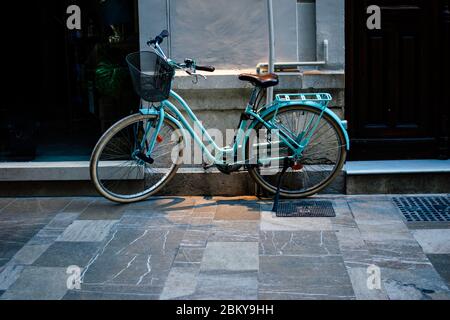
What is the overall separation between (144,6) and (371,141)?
8.68 feet

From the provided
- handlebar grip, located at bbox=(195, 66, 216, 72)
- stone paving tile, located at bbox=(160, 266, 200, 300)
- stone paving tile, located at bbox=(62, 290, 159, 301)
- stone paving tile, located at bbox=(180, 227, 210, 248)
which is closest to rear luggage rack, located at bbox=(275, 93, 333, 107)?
handlebar grip, located at bbox=(195, 66, 216, 72)

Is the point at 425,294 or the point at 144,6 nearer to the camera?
the point at 425,294

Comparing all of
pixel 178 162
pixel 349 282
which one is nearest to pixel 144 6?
pixel 178 162

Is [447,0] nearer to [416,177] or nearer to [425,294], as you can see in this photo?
[416,177]

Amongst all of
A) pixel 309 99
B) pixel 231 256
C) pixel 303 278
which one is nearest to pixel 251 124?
pixel 309 99

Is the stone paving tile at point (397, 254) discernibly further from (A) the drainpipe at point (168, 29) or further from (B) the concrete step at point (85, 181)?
(A) the drainpipe at point (168, 29)

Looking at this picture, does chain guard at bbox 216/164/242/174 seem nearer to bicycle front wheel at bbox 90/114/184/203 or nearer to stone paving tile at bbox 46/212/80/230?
bicycle front wheel at bbox 90/114/184/203

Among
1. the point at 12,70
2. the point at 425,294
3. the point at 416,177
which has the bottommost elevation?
the point at 425,294

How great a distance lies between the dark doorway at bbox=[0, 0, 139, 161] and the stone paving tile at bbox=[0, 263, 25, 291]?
2.37 metres

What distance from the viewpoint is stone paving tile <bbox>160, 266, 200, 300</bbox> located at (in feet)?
15.7

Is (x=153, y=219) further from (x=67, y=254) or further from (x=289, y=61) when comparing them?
(x=289, y=61)

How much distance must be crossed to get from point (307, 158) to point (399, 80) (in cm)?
135
